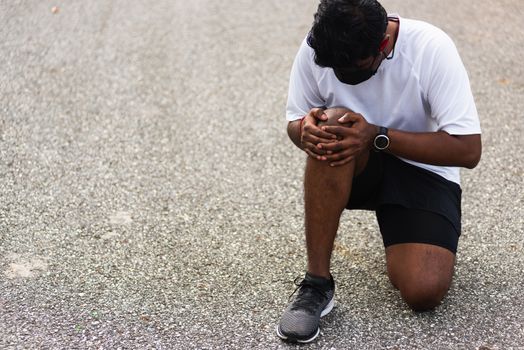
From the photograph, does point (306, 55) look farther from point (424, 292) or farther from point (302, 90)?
point (424, 292)

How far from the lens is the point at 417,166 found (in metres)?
3.46

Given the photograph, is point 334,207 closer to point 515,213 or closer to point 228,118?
point 515,213

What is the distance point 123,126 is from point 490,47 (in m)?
3.10

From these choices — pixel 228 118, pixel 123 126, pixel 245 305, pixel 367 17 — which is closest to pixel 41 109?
pixel 123 126

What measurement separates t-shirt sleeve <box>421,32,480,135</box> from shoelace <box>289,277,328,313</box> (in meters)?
0.81

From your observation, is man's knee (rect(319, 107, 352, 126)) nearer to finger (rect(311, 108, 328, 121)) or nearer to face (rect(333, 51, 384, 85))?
finger (rect(311, 108, 328, 121))

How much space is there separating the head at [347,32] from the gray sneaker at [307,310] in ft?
2.91

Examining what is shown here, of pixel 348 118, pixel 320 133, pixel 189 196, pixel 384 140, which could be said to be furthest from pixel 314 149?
pixel 189 196

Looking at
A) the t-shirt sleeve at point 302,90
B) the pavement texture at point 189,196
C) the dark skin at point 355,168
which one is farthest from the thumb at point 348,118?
the pavement texture at point 189,196

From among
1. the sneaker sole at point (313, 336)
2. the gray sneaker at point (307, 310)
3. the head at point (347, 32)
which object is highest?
the head at point (347, 32)

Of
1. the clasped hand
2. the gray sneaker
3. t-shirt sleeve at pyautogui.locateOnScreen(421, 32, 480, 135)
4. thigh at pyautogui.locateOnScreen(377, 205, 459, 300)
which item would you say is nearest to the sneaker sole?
the gray sneaker

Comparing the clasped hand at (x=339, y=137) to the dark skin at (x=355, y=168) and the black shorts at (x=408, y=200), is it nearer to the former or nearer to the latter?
the dark skin at (x=355, y=168)

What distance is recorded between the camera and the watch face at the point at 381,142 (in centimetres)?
319

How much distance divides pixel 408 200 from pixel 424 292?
1.29 feet
